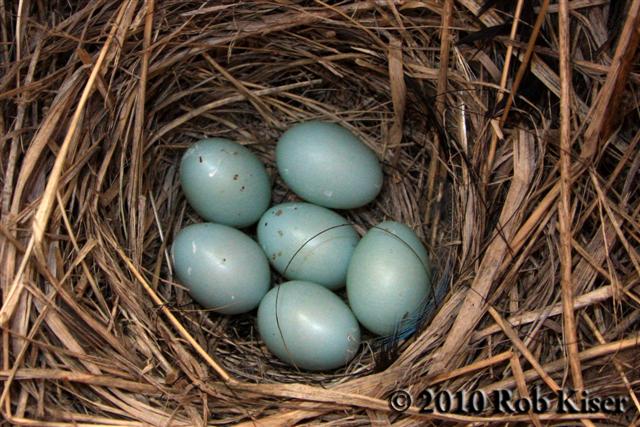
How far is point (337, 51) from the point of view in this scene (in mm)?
1509

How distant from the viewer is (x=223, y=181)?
1491 mm

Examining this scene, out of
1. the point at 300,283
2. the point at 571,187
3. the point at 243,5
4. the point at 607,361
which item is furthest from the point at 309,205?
the point at 607,361

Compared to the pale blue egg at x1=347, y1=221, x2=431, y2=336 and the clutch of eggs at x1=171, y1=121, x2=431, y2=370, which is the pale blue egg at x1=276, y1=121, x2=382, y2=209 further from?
the pale blue egg at x1=347, y1=221, x2=431, y2=336

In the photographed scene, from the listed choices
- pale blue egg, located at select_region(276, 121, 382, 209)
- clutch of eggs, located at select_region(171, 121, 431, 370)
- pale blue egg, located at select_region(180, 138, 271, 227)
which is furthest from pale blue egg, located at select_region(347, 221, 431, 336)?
pale blue egg, located at select_region(180, 138, 271, 227)

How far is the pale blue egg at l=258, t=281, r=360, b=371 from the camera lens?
4.44 ft

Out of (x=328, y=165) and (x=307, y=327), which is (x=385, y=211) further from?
(x=307, y=327)

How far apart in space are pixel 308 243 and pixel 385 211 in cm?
25

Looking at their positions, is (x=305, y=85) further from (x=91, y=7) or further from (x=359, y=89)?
(x=91, y=7)

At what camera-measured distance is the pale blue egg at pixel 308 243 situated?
1.49 meters

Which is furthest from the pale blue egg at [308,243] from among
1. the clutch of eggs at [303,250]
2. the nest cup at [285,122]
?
the nest cup at [285,122]

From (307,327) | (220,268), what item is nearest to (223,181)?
(220,268)

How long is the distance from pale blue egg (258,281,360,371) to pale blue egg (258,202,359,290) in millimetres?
74

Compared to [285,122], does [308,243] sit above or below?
below

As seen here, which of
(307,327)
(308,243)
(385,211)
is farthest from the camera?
Result: (385,211)
